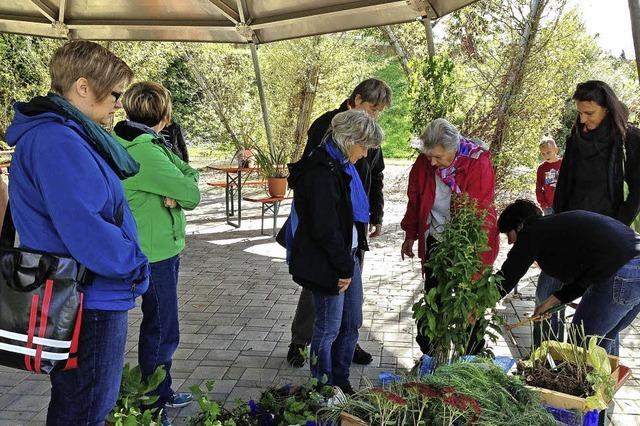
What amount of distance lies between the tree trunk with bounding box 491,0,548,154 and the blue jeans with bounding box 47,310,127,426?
746 centimetres

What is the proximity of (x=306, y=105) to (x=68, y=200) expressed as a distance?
11705 millimetres

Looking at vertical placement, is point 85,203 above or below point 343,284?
above

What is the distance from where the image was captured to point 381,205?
424cm

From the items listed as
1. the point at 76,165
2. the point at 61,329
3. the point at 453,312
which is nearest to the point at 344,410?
the point at 453,312

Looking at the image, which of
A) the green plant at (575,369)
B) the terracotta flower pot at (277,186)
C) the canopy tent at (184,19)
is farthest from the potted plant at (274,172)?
the green plant at (575,369)

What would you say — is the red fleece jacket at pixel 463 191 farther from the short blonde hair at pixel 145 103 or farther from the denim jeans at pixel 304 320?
the short blonde hair at pixel 145 103

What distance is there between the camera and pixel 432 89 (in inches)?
228

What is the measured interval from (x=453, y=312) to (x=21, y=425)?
2.41 m

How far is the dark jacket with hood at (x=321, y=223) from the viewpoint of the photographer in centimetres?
278

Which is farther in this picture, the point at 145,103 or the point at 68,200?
the point at 145,103

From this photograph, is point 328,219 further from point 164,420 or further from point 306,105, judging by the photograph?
point 306,105

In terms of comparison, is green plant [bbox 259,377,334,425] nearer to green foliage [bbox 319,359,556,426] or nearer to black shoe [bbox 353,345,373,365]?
green foliage [bbox 319,359,556,426]

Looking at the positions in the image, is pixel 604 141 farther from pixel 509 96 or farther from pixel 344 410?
pixel 509 96

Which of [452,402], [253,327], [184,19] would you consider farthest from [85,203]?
[184,19]
